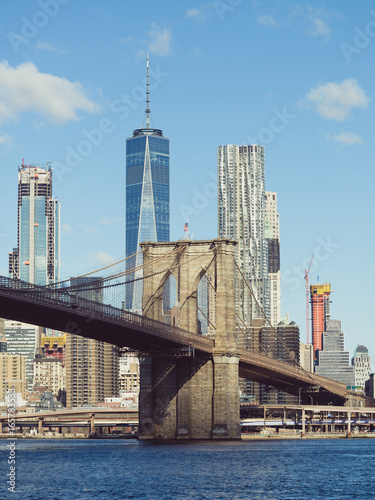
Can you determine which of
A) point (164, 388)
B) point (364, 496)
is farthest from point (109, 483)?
point (164, 388)

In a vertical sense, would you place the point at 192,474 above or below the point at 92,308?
below

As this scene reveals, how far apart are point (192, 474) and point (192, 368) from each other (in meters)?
38.9

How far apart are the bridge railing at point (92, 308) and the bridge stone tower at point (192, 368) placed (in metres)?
2.57

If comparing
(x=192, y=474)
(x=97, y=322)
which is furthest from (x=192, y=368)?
(x=192, y=474)

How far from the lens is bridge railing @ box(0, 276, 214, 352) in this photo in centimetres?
8239

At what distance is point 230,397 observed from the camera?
110000 mm

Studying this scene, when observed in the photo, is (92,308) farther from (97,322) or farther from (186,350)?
(186,350)

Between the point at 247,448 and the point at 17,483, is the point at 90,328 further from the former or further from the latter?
the point at 17,483

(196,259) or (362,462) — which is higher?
(196,259)

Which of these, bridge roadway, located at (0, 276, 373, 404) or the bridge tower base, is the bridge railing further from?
the bridge tower base

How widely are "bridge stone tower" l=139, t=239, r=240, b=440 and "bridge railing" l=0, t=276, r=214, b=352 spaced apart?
2569mm

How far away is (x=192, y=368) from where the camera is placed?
110 meters

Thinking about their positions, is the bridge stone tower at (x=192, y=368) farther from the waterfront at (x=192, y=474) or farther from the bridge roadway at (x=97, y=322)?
the waterfront at (x=192, y=474)

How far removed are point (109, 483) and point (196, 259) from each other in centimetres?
4875
